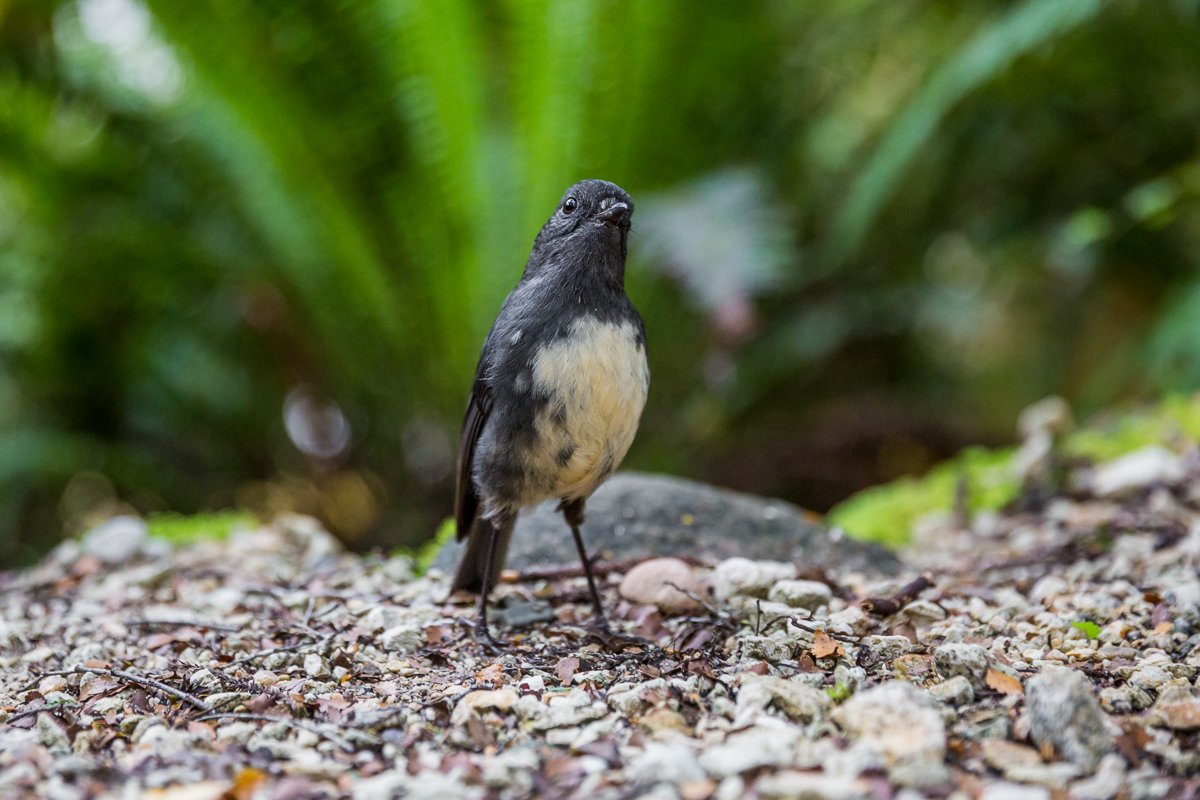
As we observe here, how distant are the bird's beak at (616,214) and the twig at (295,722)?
1289 millimetres

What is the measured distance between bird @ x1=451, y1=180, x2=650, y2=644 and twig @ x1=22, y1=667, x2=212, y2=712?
27.3 inches

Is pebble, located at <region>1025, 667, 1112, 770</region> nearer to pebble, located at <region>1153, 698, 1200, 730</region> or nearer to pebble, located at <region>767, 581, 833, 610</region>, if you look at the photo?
pebble, located at <region>1153, 698, 1200, 730</region>

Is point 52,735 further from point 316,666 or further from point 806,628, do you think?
point 806,628

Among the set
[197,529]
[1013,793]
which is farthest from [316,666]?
[197,529]

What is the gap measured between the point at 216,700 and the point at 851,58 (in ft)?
18.2

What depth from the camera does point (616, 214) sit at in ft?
8.14

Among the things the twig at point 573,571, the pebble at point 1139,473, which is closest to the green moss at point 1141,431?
the pebble at point 1139,473

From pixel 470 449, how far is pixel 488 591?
1.22 ft

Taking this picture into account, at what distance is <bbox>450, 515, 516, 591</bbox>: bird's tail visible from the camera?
2756 mm

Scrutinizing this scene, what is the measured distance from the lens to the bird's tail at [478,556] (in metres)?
2.76

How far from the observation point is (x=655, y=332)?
220 inches

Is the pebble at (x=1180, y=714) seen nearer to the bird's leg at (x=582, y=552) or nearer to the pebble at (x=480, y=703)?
the pebble at (x=480, y=703)

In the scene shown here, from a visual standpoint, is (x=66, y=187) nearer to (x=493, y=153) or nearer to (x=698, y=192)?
(x=493, y=153)

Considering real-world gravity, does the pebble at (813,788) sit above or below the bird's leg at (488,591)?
below
